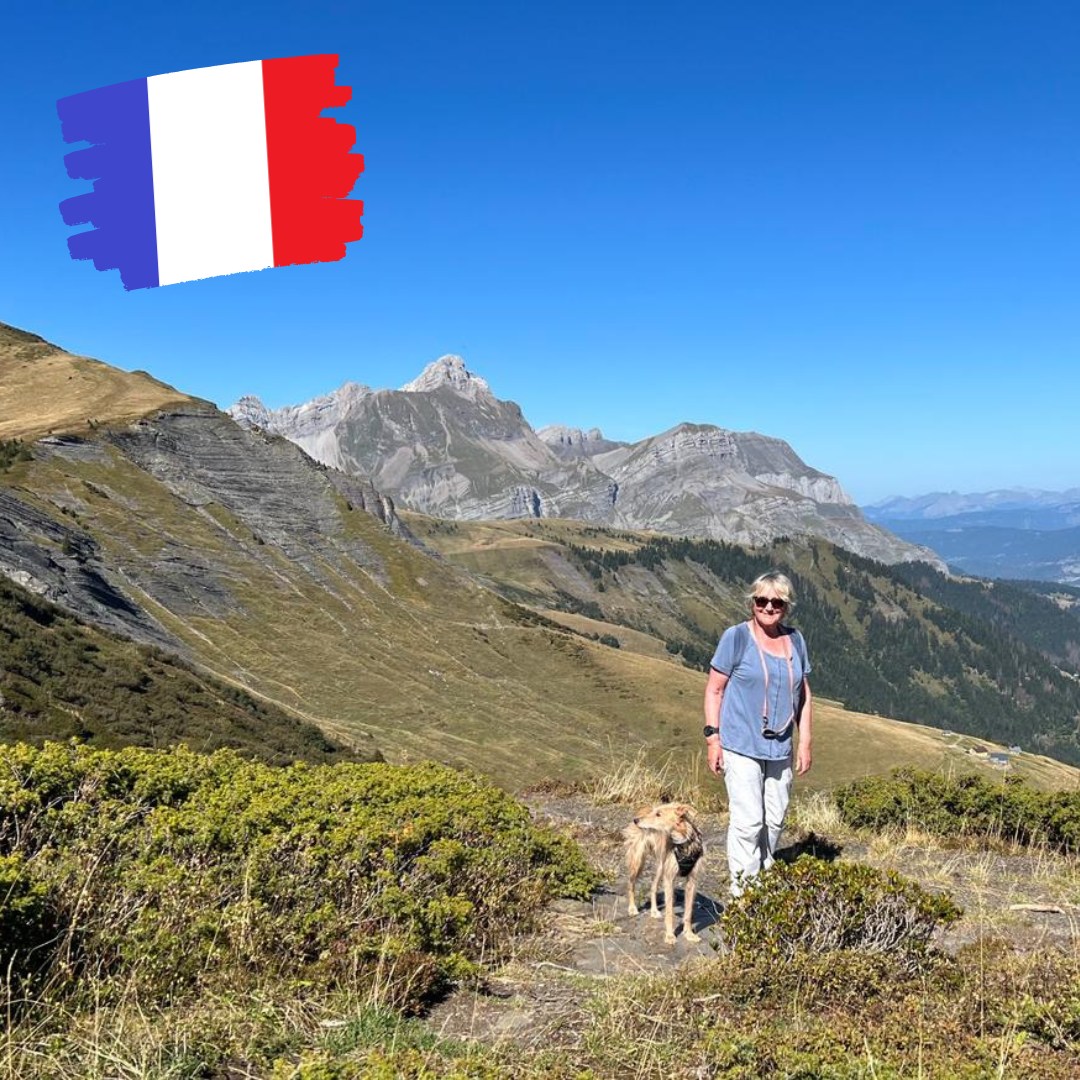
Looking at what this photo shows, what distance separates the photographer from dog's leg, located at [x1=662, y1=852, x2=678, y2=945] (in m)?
7.35

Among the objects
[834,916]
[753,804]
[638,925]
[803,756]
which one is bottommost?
[638,925]

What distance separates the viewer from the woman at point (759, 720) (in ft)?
24.9

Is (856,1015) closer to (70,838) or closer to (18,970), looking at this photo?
(18,970)

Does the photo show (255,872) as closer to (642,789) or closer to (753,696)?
(753,696)

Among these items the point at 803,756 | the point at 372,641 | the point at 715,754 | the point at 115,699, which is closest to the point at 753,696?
the point at 715,754

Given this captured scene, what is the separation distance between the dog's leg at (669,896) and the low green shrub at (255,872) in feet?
4.56

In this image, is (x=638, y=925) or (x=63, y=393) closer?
(x=638, y=925)

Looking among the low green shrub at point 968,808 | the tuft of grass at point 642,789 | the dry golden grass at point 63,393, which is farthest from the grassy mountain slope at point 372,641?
the low green shrub at point 968,808

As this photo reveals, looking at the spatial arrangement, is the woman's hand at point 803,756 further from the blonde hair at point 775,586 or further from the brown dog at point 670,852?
the blonde hair at point 775,586

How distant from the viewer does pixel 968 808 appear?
1288 centimetres

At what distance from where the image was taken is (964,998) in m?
5.09

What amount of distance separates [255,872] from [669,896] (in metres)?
3.80

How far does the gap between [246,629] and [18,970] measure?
210 feet

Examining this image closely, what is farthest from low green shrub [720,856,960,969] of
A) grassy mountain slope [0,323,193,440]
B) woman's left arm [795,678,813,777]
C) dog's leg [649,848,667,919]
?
grassy mountain slope [0,323,193,440]
